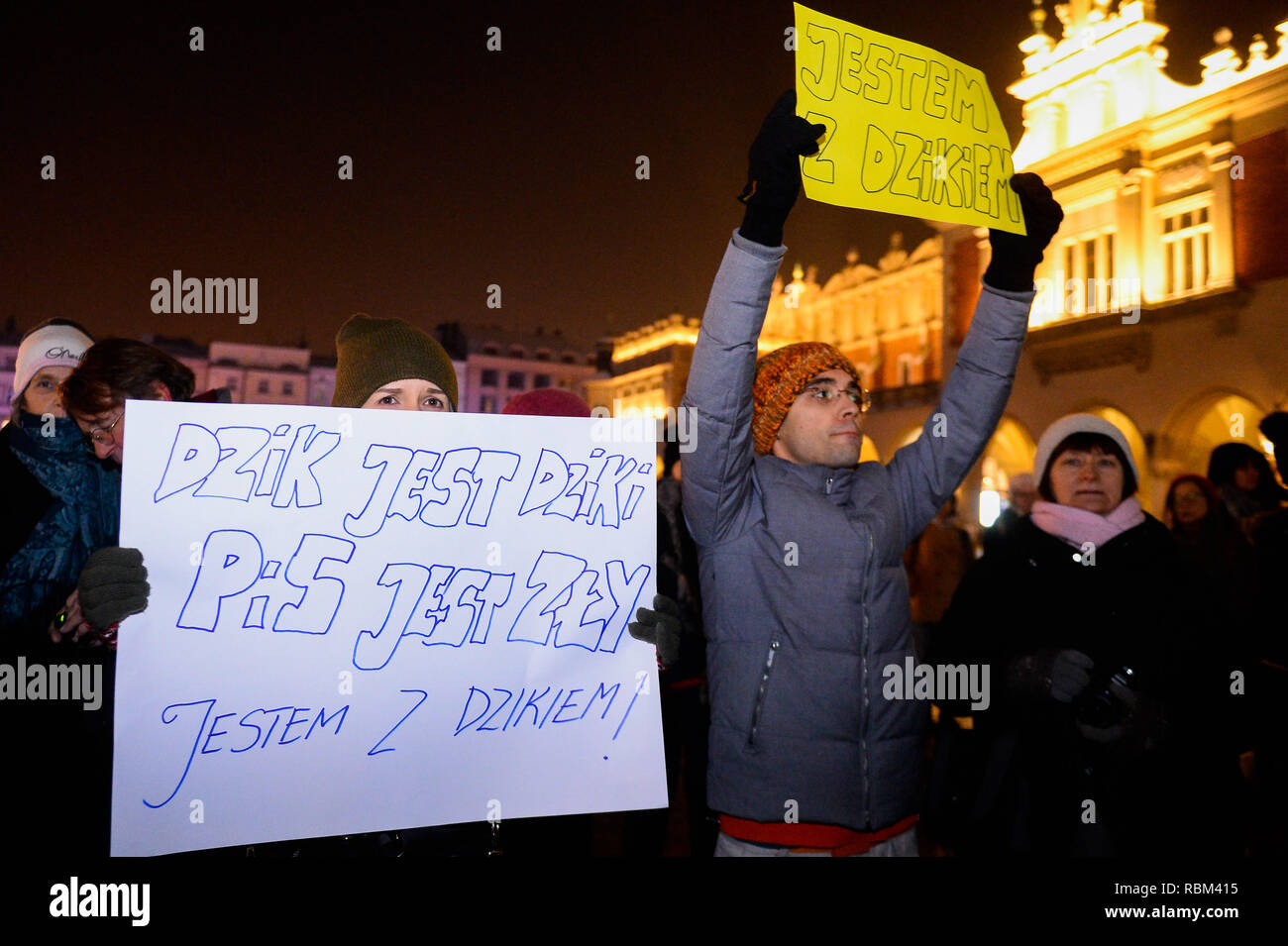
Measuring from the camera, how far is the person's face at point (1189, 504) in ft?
17.1

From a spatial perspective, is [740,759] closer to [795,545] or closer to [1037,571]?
[795,545]

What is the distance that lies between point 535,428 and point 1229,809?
207 cm

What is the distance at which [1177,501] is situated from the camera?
536cm

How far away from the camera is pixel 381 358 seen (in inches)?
89.7

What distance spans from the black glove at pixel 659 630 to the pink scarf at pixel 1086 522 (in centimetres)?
134

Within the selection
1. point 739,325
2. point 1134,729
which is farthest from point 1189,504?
point 739,325

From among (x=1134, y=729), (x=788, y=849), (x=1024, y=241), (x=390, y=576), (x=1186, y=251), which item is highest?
(x=1186, y=251)

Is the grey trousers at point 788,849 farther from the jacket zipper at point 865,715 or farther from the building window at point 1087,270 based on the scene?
the building window at point 1087,270

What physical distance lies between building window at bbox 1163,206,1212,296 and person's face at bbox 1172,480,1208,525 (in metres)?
16.3

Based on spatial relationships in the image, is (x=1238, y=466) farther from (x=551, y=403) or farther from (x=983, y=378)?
(x=551, y=403)

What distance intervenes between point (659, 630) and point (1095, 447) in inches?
64.6

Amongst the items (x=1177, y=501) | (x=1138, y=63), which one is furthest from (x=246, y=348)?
(x=1177, y=501)

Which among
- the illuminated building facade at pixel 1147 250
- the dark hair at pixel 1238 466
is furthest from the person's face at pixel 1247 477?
the illuminated building facade at pixel 1147 250

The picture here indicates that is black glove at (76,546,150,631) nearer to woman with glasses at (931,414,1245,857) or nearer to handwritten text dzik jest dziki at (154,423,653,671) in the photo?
handwritten text dzik jest dziki at (154,423,653,671)
